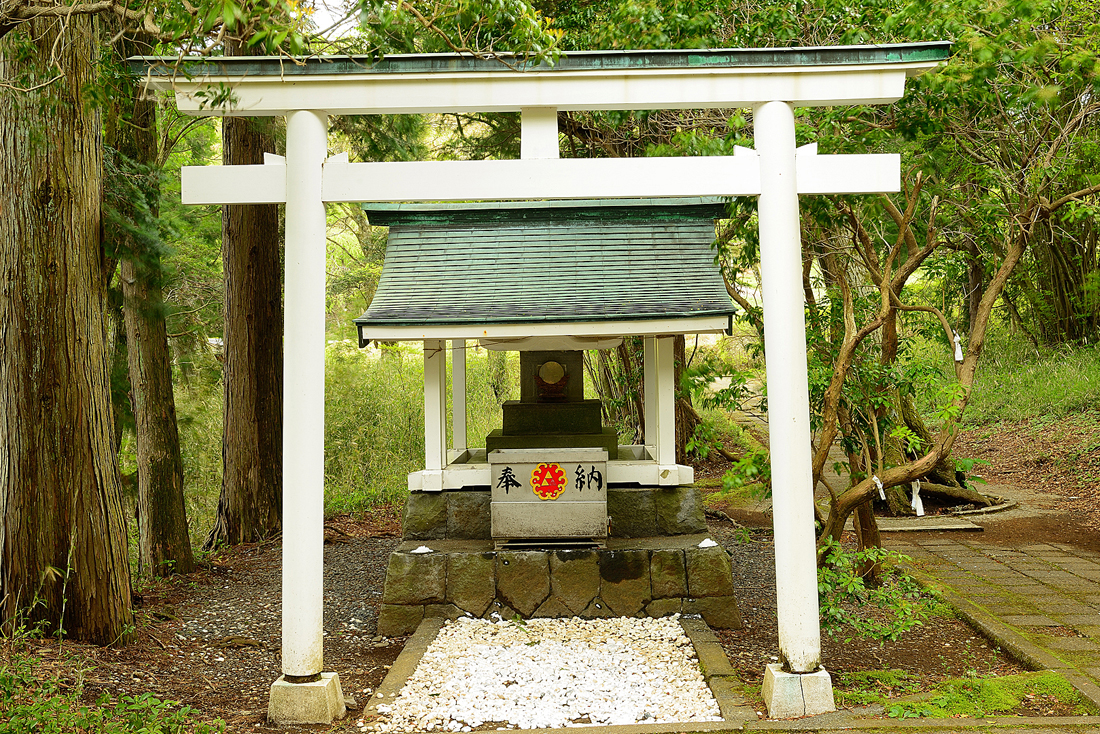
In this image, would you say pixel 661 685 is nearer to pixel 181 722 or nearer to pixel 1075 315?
pixel 181 722

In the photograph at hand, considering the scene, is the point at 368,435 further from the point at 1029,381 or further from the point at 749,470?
the point at 1029,381

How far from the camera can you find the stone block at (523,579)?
537cm

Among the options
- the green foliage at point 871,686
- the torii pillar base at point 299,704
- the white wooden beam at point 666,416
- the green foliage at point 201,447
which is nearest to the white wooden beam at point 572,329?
the white wooden beam at point 666,416

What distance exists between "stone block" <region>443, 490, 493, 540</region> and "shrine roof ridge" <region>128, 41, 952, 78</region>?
330 cm

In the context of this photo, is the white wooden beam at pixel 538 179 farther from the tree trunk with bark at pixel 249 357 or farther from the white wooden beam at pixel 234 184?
the tree trunk with bark at pixel 249 357

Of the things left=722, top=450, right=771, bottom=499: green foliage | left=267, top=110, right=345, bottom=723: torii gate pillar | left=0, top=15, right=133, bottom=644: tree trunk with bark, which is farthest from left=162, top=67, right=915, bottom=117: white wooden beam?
left=722, top=450, right=771, bottom=499: green foliage

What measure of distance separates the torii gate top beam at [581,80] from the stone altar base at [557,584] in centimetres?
308

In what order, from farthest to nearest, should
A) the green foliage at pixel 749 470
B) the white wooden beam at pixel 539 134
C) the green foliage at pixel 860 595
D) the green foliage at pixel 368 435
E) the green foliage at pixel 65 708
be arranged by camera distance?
the green foliage at pixel 368 435
the green foliage at pixel 749 470
the green foliage at pixel 860 595
the white wooden beam at pixel 539 134
the green foliage at pixel 65 708

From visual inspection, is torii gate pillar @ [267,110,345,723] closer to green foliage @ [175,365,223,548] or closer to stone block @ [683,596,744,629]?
stone block @ [683,596,744,629]

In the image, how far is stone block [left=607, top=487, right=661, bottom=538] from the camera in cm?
586

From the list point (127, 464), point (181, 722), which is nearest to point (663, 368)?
point (181, 722)

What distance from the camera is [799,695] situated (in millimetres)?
3480

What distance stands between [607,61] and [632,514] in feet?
11.2

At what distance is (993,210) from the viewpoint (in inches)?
205
